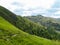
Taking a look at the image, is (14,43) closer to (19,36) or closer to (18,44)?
(18,44)

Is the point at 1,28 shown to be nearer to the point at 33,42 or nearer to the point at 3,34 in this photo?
the point at 3,34

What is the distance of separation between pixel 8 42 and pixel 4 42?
235cm

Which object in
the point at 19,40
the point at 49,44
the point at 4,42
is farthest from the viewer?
the point at 49,44

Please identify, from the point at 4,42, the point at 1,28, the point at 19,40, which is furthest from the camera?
the point at 1,28

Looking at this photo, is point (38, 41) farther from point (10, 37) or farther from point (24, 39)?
point (10, 37)

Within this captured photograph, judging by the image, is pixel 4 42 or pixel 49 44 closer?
pixel 4 42

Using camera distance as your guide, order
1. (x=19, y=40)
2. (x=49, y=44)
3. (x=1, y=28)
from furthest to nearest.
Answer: (x=1, y=28) < (x=49, y=44) < (x=19, y=40)

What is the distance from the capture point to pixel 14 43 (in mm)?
94875

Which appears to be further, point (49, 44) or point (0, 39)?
point (49, 44)

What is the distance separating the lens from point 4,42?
90.9 m

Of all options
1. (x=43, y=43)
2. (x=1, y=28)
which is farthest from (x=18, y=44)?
(x=1, y=28)

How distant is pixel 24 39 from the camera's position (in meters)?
101

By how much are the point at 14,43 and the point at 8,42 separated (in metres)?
3.65

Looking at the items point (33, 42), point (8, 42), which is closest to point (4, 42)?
point (8, 42)
